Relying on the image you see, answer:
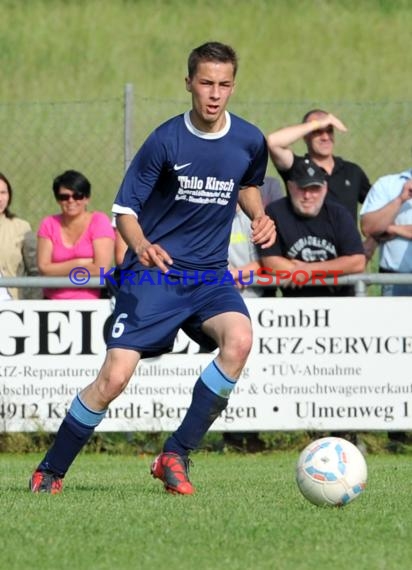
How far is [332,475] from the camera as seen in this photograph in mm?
6883

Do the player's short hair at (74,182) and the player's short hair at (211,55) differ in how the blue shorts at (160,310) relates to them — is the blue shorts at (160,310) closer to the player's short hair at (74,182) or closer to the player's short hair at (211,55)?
the player's short hair at (211,55)

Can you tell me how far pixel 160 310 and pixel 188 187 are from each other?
70 cm

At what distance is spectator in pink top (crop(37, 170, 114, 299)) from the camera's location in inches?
460

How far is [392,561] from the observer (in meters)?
5.50

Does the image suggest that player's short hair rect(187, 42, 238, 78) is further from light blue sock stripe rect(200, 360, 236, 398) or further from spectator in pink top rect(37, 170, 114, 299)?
spectator in pink top rect(37, 170, 114, 299)

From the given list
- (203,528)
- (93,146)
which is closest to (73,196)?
(203,528)

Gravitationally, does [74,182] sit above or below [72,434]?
above

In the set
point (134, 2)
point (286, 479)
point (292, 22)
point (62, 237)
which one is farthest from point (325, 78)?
point (286, 479)

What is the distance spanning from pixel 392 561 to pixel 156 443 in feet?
20.2

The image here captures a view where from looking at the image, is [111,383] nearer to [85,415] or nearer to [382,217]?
[85,415]

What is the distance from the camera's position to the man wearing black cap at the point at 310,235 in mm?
11164

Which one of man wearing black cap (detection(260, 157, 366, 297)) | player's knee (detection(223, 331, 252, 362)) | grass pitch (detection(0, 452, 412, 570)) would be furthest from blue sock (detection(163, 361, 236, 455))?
man wearing black cap (detection(260, 157, 366, 297))

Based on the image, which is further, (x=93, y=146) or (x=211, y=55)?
(x=93, y=146)

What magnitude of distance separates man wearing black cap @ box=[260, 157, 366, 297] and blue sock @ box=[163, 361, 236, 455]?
3684mm
